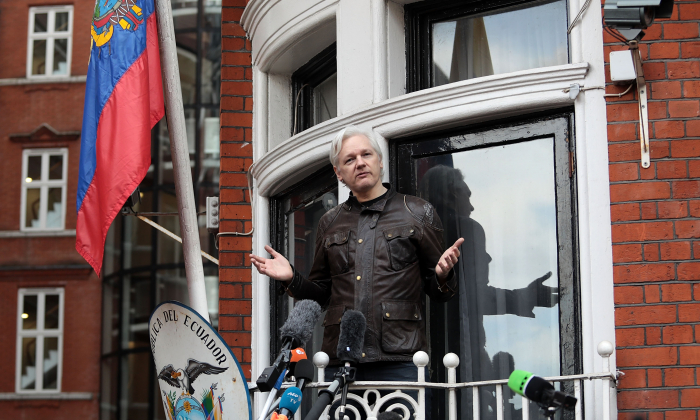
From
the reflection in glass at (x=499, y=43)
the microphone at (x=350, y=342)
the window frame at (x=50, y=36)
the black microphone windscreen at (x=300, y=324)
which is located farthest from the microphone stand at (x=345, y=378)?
the window frame at (x=50, y=36)

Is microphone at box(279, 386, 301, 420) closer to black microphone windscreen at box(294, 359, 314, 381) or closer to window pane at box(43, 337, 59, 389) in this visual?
black microphone windscreen at box(294, 359, 314, 381)

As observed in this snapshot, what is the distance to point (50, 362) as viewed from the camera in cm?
2620

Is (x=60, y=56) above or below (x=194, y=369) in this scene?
above

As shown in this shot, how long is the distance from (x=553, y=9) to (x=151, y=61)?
2593mm

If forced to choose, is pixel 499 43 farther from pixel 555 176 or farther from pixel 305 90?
pixel 305 90

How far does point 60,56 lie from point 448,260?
2610cm

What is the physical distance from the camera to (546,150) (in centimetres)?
557

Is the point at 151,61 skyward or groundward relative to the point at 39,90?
groundward

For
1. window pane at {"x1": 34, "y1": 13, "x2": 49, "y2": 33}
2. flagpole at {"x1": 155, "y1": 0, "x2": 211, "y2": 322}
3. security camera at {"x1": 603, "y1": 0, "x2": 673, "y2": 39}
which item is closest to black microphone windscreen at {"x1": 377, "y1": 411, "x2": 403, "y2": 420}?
flagpole at {"x1": 155, "y1": 0, "x2": 211, "y2": 322}

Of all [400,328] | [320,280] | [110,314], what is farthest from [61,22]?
[400,328]

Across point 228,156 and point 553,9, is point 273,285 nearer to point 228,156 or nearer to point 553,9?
point 228,156

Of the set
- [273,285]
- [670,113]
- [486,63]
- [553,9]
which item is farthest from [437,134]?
[273,285]

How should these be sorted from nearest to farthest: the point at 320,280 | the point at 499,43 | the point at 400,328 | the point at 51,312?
the point at 400,328, the point at 320,280, the point at 499,43, the point at 51,312

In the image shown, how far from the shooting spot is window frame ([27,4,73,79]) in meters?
28.5
